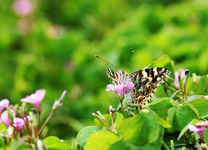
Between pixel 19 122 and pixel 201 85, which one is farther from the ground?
pixel 201 85

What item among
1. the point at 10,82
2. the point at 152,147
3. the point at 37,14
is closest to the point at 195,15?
the point at 10,82

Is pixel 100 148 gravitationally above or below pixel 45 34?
below

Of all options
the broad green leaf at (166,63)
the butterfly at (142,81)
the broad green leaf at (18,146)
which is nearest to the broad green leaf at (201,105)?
the butterfly at (142,81)

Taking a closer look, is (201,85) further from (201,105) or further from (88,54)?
(88,54)

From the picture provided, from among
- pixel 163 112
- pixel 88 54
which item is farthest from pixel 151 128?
pixel 88 54

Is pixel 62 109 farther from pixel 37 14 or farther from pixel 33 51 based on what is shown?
pixel 37 14

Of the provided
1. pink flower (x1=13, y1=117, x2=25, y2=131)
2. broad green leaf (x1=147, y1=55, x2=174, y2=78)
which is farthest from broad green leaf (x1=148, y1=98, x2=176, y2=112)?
pink flower (x1=13, y1=117, x2=25, y2=131)

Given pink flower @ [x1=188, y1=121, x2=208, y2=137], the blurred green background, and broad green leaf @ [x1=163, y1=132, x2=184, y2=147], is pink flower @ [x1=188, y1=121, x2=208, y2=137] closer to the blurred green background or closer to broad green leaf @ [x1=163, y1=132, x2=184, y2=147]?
broad green leaf @ [x1=163, y1=132, x2=184, y2=147]
